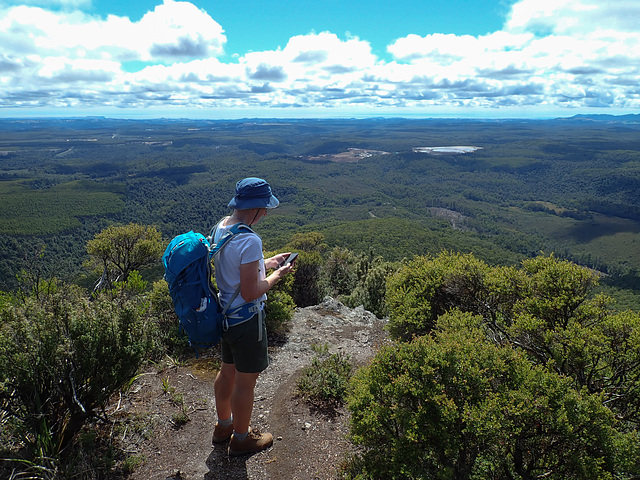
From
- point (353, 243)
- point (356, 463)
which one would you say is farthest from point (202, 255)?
point (353, 243)

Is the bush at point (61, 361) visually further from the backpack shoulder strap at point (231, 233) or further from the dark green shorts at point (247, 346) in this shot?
the backpack shoulder strap at point (231, 233)

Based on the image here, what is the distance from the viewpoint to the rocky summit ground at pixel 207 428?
4.19 metres

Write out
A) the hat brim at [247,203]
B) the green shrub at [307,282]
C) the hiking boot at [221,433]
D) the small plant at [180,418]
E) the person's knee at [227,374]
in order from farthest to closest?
the green shrub at [307,282]
the small plant at [180,418]
the hiking boot at [221,433]
the person's knee at [227,374]
the hat brim at [247,203]

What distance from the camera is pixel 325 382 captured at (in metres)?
6.24

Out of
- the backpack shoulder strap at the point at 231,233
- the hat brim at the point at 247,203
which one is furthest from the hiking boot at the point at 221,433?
the hat brim at the point at 247,203

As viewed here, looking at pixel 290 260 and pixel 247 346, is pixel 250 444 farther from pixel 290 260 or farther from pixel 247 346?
pixel 290 260

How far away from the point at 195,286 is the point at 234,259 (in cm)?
48

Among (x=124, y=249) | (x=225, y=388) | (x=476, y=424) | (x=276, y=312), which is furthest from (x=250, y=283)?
(x=124, y=249)

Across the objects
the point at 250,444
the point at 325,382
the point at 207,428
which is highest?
the point at 250,444

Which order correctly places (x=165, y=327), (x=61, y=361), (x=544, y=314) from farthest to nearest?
1. (x=165, y=327)
2. (x=544, y=314)
3. (x=61, y=361)

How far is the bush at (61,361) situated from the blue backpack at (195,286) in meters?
1.01

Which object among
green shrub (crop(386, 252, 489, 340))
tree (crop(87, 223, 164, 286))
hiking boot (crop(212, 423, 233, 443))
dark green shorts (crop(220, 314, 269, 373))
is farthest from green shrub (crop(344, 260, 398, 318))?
dark green shorts (crop(220, 314, 269, 373))

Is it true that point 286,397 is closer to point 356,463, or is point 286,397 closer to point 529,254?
point 356,463

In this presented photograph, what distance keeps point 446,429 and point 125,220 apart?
166368mm
